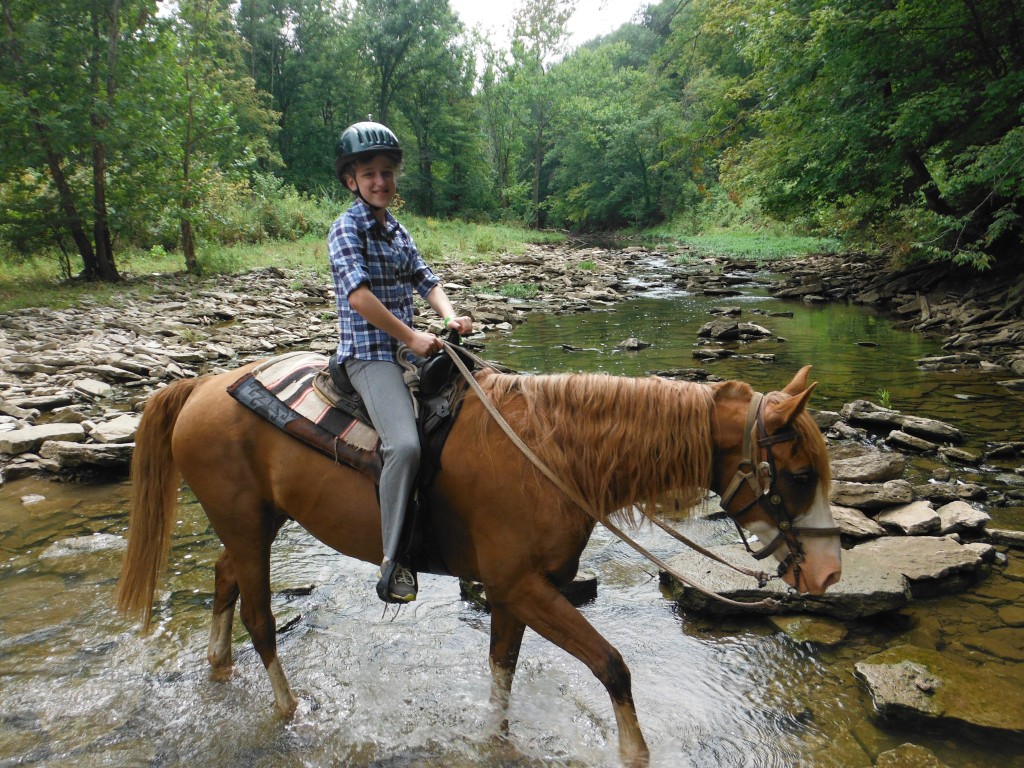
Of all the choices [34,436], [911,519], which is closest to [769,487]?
[911,519]

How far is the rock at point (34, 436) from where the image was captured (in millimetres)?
6977

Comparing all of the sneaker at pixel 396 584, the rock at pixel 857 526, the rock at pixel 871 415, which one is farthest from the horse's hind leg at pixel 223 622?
the rock at pixel 871 415

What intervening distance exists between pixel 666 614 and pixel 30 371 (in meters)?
11.2

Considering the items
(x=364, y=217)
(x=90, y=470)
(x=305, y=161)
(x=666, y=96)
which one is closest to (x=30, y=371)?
(x=90, y=470)

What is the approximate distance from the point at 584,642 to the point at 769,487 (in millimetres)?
1129

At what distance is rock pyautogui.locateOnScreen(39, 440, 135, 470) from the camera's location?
21.6 feet

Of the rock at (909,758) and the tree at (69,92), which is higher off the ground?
the tree at (69,92)

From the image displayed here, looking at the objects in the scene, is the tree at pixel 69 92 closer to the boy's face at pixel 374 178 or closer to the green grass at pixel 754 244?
the boy's face at pixel 374 178

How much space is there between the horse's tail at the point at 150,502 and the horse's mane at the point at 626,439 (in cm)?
234

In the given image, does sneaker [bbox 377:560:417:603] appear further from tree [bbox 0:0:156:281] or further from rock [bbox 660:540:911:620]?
tree [bbox 0:0:156:281]

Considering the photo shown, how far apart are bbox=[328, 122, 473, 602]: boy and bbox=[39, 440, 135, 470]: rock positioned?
4711 mm

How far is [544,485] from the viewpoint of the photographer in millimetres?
2938

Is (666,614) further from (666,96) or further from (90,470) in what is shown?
(666,96)

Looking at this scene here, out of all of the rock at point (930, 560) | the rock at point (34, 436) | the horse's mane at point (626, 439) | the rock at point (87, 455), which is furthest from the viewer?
the rock at point (34, 436)
